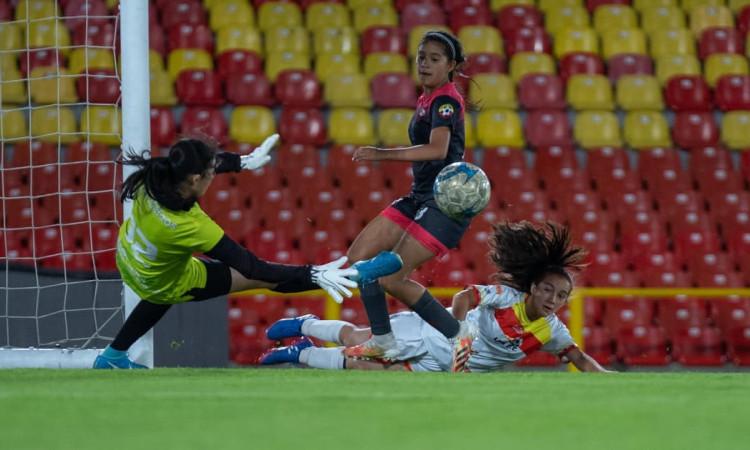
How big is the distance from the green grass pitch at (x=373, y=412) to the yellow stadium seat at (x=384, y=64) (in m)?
6.43

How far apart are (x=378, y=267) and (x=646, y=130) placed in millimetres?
5831

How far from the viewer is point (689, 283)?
30.1 feet

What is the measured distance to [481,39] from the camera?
36.3ft

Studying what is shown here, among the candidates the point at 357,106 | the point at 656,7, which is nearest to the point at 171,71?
the point at 357,106

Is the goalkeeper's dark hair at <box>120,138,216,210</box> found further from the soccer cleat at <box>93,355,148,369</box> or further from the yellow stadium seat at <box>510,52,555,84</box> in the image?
the yellow stadium seat at <box>510,52,555,84</box>

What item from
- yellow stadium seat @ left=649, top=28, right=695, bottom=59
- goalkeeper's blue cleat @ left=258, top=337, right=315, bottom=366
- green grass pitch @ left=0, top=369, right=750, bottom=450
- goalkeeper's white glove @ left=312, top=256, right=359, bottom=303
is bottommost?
goalkeeper's blue cleat @ left=258, top=337, right=315, bottom=366

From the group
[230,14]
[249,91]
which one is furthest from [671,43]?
[230,14]

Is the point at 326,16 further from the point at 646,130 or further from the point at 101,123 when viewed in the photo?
the point at 646,130

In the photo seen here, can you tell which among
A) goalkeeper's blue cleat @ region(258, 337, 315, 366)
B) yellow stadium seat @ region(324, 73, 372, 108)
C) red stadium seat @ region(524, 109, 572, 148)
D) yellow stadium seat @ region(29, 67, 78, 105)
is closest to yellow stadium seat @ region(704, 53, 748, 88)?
red stadium seat @ region(524, 109, 572, 148)

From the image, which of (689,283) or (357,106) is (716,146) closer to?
(689,283)

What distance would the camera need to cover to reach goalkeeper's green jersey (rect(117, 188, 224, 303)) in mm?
4910

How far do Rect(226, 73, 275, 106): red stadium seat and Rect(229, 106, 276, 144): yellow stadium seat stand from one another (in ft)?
0.51

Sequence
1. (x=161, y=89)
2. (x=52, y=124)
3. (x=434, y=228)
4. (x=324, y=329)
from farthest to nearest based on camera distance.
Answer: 1. (x=161, y=89)
2. (x=52, y=124)
3. (x=324, y=329)
4. (x=434, y=228)

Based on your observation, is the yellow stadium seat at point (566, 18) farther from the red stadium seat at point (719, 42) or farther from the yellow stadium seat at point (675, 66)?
the red stadium seat at point (719, 42)
